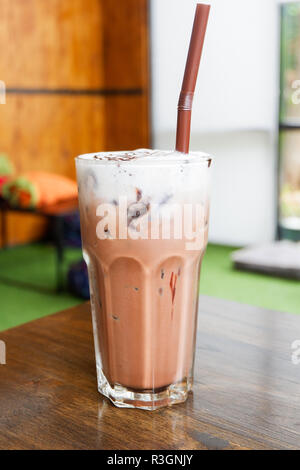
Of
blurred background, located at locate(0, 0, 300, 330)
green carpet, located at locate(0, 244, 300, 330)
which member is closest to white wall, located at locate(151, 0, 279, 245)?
blurred background, located at locate(0, 0, 300, 330)

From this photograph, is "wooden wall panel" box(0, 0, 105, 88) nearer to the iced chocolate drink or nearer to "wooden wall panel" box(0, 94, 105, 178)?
"wooden wall panel" box(0, 94, 105, 178)

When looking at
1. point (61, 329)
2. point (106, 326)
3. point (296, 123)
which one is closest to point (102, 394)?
point (106, 326)

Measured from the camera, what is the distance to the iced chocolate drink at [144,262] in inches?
21.8

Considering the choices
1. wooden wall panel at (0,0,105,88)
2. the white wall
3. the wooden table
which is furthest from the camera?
wooden wall panel at (0,0,105,88)

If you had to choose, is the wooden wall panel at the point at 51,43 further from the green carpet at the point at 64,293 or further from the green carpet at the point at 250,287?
the green carpet at the point at 250,287

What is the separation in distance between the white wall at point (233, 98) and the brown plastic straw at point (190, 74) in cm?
284

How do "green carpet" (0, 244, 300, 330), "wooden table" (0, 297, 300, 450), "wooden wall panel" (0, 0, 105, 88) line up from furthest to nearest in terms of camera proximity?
"wooden wall panel" (0, 0, 105, 88) < "green carpet" (0, 244, 300, 330) < "wooden table" (0, 297, 300, 450)

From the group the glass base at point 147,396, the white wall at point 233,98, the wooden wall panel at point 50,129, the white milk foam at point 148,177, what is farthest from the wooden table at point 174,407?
the wooden wall panel at point 50,129

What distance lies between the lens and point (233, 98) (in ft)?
11.0

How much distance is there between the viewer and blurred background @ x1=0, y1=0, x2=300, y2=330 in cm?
290

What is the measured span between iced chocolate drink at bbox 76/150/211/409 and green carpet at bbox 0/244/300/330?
5.53ft

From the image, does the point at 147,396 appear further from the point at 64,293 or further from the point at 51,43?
the point at 51,43
